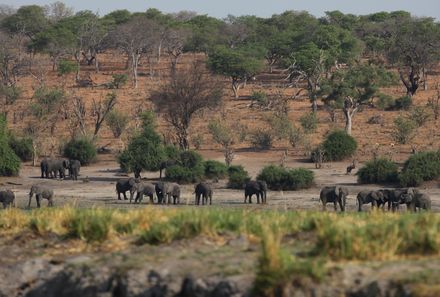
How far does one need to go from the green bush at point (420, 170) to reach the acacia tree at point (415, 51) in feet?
88.9

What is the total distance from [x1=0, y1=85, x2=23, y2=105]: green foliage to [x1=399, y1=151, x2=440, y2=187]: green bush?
3163 cm

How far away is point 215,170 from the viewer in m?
38.7

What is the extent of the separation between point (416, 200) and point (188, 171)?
12.4 meters

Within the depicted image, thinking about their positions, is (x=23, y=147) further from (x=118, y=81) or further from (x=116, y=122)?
(x=118, y=81)

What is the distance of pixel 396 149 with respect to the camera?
149ft

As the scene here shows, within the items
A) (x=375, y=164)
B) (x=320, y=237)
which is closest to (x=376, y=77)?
(x=375, y=164)

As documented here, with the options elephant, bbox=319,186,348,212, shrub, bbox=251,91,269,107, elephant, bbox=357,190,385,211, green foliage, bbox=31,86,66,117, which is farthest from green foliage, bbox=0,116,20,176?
shrub, bbox=251,91,269,107

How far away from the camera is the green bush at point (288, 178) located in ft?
116

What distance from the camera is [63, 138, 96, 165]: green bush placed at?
145ft

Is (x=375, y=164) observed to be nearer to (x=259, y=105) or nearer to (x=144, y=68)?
Result: (x=259, y=105)

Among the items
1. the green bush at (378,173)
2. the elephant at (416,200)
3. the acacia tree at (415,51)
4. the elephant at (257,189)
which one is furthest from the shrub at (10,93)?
the elephant at (416,200)

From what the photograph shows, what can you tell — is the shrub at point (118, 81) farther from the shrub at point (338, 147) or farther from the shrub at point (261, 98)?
the shrub at point (338, 147)

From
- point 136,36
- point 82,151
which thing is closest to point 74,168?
point 82,151

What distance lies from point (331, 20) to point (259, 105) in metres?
36.9
